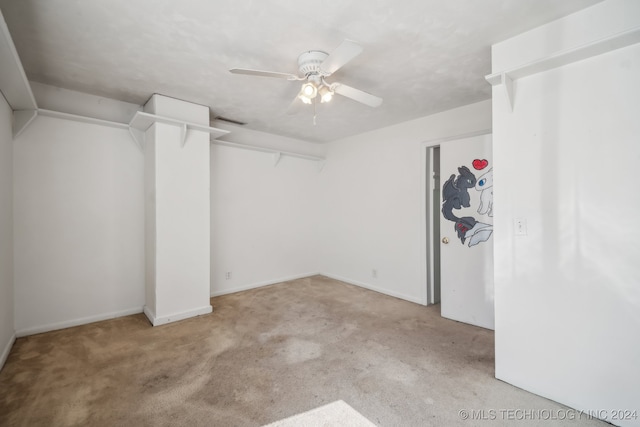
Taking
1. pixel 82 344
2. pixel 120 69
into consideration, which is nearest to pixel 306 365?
pixel 82 344

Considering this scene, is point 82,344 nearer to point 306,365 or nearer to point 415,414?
point 306,365

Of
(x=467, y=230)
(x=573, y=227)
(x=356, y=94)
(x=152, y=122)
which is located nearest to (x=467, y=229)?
(x=467, y=230)

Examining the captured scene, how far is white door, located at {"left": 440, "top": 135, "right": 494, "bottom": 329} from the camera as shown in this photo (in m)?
3.04

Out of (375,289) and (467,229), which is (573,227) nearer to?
(467,229)

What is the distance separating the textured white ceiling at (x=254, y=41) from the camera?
5.58 ft

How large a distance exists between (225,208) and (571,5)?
406 centimetres

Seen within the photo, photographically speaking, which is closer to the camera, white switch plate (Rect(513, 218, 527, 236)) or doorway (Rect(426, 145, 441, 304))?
white switch plate (Rect(513, 218, 527, 236))

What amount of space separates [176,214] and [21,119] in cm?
162

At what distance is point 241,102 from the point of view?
3205 millimetres

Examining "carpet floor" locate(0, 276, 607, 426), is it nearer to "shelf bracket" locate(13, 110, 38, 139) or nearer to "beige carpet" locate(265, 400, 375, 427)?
"beige carpet" locate(265, 400, 375, 427)

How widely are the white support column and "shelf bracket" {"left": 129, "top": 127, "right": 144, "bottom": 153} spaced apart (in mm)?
95

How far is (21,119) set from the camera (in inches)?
104

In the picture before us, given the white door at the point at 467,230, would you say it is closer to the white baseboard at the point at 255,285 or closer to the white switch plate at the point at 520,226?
the white switch plate at the point at 520,226

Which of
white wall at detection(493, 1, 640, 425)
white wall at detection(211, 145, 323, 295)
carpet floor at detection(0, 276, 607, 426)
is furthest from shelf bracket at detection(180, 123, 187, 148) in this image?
white wall at detection(493, 1, 640, 425)
